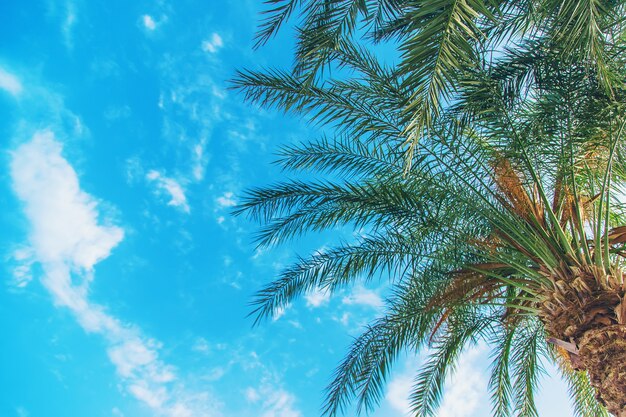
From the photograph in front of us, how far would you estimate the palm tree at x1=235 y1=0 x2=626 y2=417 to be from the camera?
482 centimetres

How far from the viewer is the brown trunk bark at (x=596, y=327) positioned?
4012mm

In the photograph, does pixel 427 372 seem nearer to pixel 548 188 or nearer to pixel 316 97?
pixel 548 188

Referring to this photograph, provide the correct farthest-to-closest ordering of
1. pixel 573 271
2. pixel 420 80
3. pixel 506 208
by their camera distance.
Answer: pixel 506 208
pixel 573 271
pixel 420 80

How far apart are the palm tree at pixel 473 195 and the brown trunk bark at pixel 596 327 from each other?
18 millimetres

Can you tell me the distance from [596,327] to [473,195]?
2.25m

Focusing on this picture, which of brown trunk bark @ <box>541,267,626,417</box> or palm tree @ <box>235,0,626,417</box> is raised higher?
palm tree @ <box>235,0,626,417</box>

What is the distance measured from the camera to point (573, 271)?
15.0 feet

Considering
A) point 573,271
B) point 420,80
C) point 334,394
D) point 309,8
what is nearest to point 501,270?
point 573,271

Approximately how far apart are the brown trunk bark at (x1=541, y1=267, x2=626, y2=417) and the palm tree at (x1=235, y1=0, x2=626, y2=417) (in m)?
0.02

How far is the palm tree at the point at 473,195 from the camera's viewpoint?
4.82 meters

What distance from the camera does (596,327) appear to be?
13.8 feet

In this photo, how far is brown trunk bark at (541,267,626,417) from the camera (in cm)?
401

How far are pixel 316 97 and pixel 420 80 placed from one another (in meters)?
2.78

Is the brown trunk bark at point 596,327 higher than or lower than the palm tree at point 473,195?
lower
